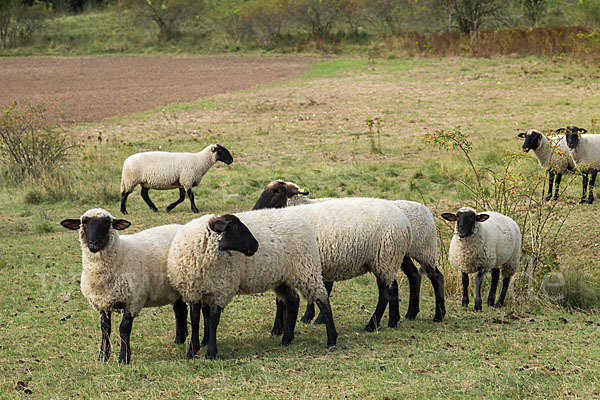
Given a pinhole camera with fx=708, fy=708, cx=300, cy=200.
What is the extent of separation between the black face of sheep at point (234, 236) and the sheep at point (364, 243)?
124 centimetres

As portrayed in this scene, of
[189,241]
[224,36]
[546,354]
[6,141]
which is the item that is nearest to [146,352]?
[189,241]

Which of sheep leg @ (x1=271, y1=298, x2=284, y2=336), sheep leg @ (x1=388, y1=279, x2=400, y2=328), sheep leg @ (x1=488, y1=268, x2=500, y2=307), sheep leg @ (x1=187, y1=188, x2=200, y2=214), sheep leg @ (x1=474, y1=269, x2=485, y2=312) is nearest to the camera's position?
sheep leg @ (x1=271, y1=298, x2=284, y2=336)

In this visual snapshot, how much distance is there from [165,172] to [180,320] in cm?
759

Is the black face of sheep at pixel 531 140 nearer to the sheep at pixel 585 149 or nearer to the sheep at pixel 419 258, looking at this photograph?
the sheep at pixel 585 149

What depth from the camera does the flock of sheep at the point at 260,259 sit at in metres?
7.43

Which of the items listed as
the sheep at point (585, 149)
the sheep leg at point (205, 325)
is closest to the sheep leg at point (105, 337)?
the sheep leg at point (205, 325)

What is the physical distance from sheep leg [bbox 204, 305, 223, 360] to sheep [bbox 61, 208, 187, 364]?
62 centimetres

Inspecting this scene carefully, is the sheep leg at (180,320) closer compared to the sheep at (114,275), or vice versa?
the sheep at (114,275)

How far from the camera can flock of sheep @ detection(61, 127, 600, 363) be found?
7434 mm

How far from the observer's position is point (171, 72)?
131ft

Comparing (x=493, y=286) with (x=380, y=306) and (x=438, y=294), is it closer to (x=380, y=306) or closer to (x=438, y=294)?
(x=438, y=294)

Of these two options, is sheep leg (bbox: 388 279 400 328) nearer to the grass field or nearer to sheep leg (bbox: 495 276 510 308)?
the grass field

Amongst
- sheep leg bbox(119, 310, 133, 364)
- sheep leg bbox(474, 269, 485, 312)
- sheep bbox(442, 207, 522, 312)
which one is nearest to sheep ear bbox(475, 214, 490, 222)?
sheep bbox(442, 207, 522, 312)

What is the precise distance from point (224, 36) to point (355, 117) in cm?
2994
